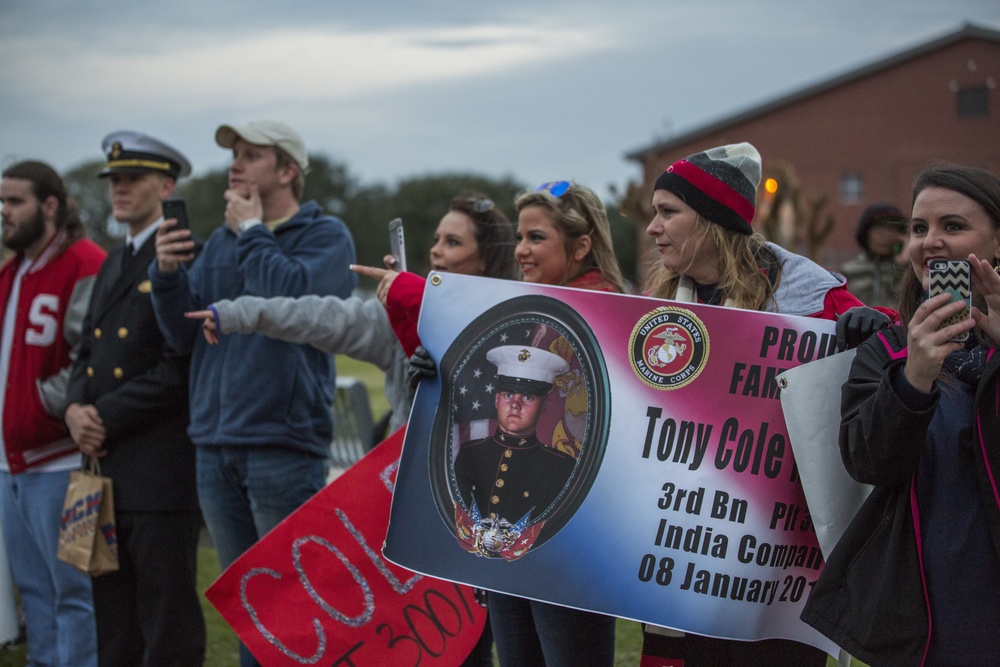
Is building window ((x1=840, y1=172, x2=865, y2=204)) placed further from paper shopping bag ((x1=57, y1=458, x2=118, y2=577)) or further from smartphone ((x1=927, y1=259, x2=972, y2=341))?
smartphone ((x1=927, y1=259, x2=972, y2=341))

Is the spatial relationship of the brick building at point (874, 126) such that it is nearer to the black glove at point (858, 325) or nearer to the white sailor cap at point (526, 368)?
the white sailor cap at point (526, 368)

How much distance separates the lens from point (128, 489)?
4375 millimetres

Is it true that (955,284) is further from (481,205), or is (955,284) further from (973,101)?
(973,101)

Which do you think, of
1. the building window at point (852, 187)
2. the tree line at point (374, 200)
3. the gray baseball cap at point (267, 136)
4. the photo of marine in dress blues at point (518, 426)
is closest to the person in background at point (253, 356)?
the gray baseball cap at point (267, 136)

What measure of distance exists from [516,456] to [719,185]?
1.03 metres

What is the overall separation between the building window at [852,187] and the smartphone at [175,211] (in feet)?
151

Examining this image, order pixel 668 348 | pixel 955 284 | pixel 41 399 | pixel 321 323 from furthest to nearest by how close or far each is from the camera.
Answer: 1. pixel 41 399
2. pixel 321 323
3. pixel 668 348
4. pixel 955 284

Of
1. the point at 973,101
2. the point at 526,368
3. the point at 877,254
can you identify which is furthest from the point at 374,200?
the point at 526,368

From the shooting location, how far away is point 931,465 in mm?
2309

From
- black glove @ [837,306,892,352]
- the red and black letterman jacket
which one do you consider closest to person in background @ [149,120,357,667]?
the red and black letterman jacket

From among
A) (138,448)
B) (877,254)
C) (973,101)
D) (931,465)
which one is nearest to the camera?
(931,465)

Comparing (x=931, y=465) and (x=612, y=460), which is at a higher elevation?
(x=931, y=465)

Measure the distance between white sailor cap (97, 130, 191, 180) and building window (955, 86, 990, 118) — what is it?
1781 inches

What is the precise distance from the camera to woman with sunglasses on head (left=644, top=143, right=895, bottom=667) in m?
2.82
